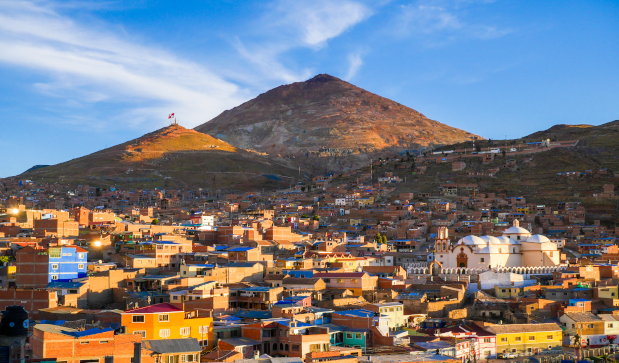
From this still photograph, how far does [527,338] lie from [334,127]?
135 m

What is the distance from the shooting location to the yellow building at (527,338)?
27.6 metres

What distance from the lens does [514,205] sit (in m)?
67.0

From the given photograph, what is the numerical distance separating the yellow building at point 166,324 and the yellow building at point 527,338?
10.4 metres

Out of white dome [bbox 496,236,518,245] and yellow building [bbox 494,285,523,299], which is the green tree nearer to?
white dome [bbox 496,236,518,245]

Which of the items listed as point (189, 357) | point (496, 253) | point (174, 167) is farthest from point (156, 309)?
point (174, 167)

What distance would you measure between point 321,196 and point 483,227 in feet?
91.3

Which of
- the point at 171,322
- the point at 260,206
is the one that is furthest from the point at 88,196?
the point at 171,322

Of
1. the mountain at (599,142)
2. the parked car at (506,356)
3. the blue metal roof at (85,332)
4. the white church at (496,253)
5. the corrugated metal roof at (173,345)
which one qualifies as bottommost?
the parked car at (506,356)

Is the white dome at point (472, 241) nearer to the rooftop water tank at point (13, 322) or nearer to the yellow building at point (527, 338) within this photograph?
the yellow building at point (527, 338)

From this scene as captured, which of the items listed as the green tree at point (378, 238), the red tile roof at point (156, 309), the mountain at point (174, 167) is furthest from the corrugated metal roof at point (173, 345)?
the mountain at point (174, 167)

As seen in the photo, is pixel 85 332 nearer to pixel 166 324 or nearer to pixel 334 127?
pixel 166 324

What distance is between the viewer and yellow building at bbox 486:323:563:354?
27.6 meters

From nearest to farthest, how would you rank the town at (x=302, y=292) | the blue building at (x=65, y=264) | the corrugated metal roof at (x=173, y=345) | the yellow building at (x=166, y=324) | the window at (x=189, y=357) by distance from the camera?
the corrugated metal roof at (x=173, y=345)
the window at (x=189, y=357)
the town at (x=302, y=292)
the yellow building at (x=166, y=324)
the blue building at (x=65, y=264)

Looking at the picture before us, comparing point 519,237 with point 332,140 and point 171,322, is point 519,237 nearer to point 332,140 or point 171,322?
point 171,322
